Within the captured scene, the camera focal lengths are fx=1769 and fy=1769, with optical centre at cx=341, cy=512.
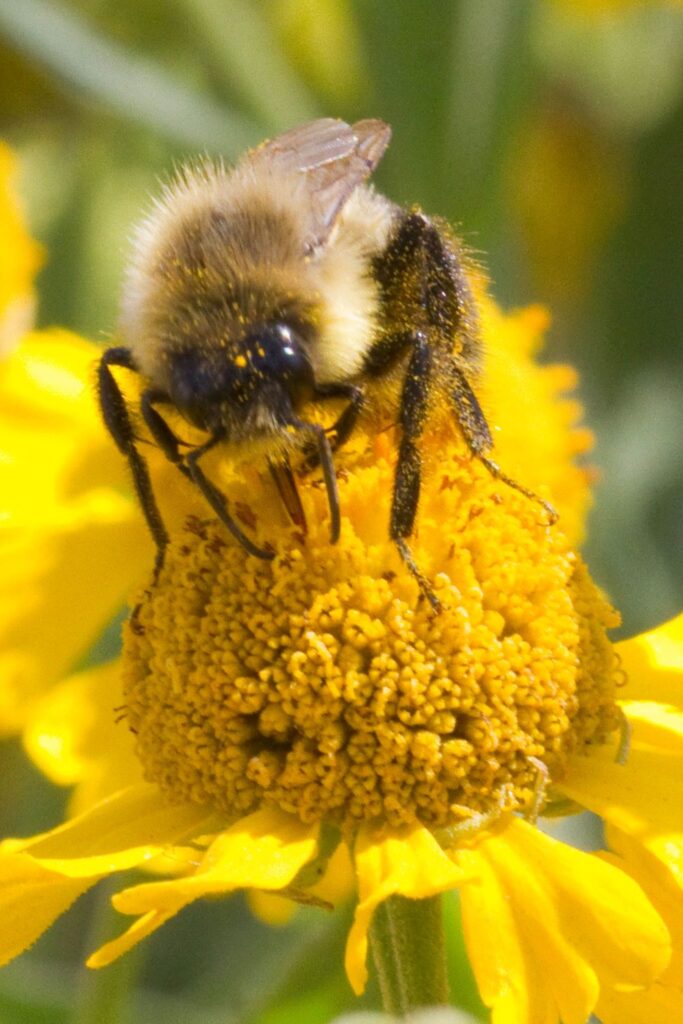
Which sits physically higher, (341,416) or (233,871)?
(341,416)

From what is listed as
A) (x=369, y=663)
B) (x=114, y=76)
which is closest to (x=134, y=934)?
(x=369, y=663)

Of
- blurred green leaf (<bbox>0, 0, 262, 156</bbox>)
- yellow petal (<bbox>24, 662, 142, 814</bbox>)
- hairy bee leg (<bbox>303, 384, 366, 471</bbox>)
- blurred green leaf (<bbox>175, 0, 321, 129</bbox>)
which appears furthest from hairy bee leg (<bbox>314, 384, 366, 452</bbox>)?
blurred green leaf (<bbox>175, 0, 321, 129</bbox>)

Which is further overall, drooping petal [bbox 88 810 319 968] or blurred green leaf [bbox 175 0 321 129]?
blurred green leaf [bbox 175 0 321 129]

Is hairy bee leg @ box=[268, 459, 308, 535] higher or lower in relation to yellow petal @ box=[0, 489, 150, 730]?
lower

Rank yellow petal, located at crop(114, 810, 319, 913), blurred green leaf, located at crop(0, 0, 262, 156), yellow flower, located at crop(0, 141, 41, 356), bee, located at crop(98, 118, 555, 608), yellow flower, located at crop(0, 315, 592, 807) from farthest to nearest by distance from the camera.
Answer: blurred green leaf, located at crop(0, 0, 262, 156)
yellow flower, located at crop(0, 141, 41, 356)
yellow flower, located at crop(0, 315, 592, 807)
bee, located at crop(98, 118, 555, 608)
yellow petal, located at crop(114, 810, 319, 913)

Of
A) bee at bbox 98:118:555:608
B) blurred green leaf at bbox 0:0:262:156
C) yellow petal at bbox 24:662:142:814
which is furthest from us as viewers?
blurred green leaf at bbox 0:0:262:156

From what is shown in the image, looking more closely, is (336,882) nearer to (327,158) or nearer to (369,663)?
(369,663)

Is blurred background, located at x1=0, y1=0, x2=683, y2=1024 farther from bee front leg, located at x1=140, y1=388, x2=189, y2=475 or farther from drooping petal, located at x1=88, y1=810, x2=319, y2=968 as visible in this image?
bee front leg, located at x1=140, y1=388, x2=189, y2=475

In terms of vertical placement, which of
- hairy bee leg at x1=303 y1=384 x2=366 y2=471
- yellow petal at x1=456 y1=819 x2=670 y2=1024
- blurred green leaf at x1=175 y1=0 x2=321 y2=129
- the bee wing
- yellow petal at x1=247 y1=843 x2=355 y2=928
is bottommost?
yellow petal at x1=456 y1=819 x2=670 y2=1024
